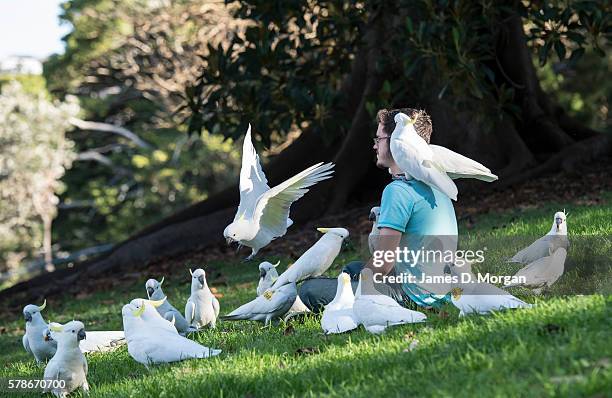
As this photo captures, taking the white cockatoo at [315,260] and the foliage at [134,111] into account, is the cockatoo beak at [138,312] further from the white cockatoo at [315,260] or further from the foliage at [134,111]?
the foliage at [134,111]

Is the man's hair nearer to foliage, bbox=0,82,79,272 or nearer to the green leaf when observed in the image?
the green leaf

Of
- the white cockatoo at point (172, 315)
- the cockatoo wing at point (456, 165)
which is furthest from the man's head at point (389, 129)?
the white cockatoo at point (172, 315)

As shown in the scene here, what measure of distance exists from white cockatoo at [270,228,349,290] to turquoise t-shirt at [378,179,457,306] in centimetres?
83

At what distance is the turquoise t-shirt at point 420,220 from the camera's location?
5.52 meters

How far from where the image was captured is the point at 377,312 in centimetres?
539

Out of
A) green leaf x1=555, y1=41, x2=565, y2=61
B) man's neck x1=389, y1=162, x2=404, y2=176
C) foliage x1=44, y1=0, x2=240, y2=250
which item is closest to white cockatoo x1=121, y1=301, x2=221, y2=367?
man's neck x1=389, y1=162, x2=404, y2=176

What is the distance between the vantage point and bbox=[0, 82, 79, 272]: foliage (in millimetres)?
29469

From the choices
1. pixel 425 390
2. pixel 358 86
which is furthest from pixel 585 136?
pixel 425 390

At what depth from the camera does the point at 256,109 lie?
1310 centimetres

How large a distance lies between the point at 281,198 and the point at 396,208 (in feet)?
4.40

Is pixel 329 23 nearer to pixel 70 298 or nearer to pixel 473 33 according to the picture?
pixel 473 33

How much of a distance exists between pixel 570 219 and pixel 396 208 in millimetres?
4073

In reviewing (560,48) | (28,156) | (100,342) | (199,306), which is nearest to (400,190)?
(199,306)

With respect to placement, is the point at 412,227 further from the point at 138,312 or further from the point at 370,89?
the point at 370,89
